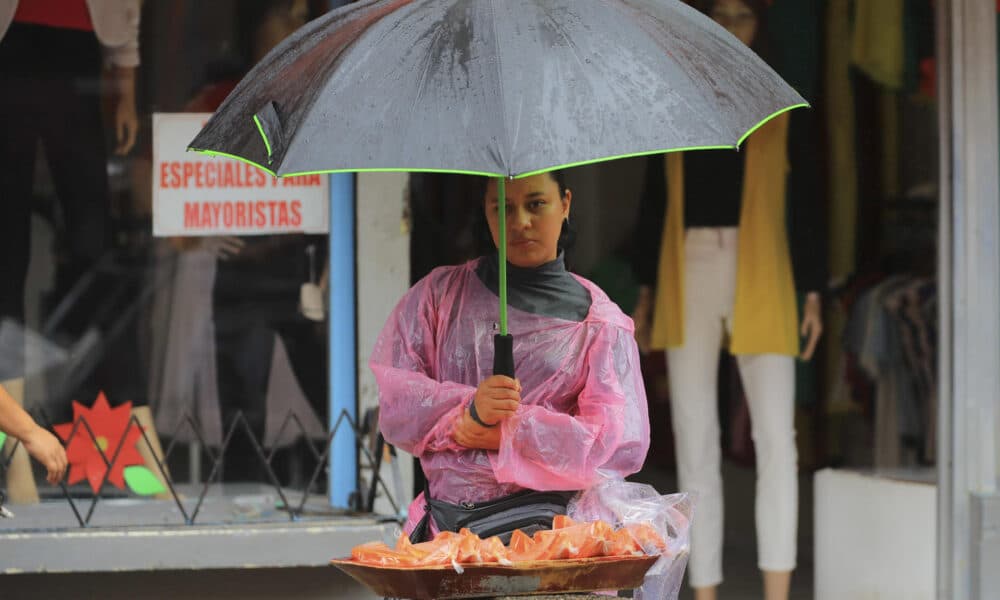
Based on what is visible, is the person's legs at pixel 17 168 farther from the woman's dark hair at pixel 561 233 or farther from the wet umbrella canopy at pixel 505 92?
the wet umbrella canopy at pixel 505 92

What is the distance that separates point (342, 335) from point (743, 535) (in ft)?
7.30

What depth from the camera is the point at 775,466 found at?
246 inches

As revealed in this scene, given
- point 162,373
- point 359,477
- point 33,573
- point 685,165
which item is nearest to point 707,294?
point 685,165

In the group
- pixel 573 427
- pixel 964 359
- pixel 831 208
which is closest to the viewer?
pixel 573 427

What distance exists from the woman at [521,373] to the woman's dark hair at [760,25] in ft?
8.97

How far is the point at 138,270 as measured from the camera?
20.7 feet

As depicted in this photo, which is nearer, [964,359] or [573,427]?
[573,427]

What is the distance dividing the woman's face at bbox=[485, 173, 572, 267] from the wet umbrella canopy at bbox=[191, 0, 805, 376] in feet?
1.79

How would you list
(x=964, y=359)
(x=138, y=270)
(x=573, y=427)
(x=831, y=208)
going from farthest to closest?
1. (x=831, y=208)
2. (x=138, y=270)
3. (x=964, y=359)
4. (x=573, y=427)

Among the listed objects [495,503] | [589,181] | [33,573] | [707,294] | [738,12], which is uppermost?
[738,12]

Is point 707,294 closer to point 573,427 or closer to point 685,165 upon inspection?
point 685,165

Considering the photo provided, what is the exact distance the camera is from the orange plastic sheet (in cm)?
334

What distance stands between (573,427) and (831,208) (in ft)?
11.1

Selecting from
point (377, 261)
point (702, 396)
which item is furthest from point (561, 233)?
point (702, 396)
